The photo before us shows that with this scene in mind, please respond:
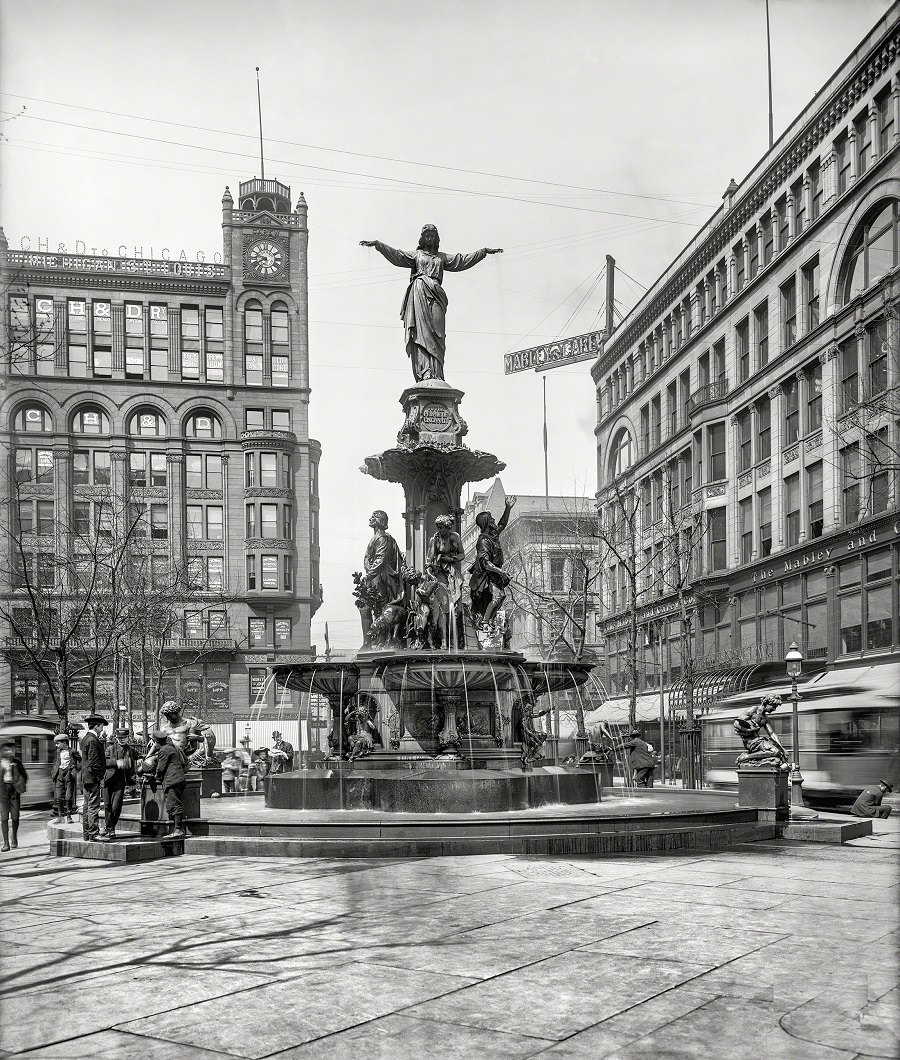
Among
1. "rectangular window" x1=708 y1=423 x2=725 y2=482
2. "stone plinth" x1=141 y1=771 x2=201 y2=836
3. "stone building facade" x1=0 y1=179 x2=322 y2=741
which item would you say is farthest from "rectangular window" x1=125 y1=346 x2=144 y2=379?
"stone plinth" x1=141 y1=771 x2=201 y2=836

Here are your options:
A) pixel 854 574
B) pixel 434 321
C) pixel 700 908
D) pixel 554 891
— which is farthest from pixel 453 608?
pixel 854 574

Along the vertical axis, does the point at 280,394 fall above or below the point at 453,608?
above

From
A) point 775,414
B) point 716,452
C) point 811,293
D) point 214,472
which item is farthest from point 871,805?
point 214,472

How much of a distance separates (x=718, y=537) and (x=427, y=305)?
29661 millimetres

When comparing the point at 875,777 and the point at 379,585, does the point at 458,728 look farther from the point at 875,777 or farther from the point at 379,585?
the point at 875,777

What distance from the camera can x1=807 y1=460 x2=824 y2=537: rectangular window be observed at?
41.0 meters

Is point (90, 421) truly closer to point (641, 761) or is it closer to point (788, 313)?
point (788, 313)

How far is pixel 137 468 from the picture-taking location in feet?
258

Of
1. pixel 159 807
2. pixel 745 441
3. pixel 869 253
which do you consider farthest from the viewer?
pixel 745 441

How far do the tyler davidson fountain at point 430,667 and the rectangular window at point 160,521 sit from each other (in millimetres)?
57316

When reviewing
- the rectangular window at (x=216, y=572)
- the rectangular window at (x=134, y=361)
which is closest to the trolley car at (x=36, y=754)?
the rectangular window at (x=216, y=572)

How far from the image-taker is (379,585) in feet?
67.9

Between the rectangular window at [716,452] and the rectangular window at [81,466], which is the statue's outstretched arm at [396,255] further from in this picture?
the rectangular window at [81,466]

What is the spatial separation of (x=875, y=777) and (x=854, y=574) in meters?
10.6
